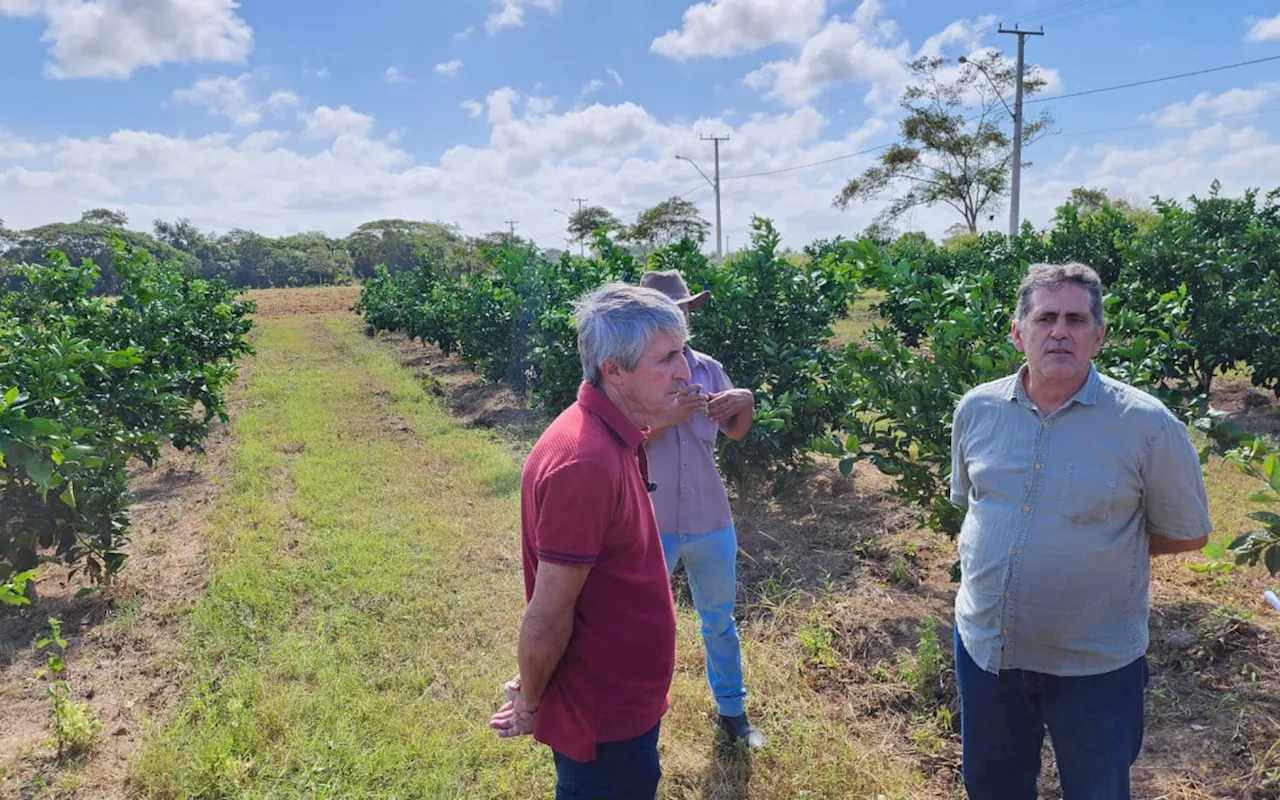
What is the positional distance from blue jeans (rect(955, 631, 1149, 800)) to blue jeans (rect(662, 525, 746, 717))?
0.90 m

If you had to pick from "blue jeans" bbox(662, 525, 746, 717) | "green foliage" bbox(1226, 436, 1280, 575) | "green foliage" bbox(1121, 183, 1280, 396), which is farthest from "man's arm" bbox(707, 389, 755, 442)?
"green foliage" bbox(1121, 183, 1280, 396)

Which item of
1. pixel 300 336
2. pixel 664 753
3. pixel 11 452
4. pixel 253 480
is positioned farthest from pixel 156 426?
pixel 300 336

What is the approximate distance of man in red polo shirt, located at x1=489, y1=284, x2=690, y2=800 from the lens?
1.64m

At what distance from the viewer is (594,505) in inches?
63.1

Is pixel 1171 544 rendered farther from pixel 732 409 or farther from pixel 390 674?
pixel 390 674

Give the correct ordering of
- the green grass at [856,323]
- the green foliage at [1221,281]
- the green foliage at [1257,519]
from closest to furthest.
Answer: the green foliage at [1257,519], the green foliage at [1221,281], the green grass at [856,323]

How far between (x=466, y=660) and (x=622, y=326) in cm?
273

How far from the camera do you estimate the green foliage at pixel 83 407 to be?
3.20 m

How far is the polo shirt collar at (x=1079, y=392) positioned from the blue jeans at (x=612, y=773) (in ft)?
4.29

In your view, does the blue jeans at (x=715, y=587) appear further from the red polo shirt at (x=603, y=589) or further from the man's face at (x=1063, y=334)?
the man's face at (x=1063, y=334)

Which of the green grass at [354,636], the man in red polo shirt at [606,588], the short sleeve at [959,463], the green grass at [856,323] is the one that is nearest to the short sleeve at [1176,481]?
the short sleeve at [959,463]

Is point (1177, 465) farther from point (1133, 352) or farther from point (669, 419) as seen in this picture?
point (1133, 352)

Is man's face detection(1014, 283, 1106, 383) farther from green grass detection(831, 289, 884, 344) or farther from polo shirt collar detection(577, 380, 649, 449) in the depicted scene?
green grass detection(831, 289, 884, 344)

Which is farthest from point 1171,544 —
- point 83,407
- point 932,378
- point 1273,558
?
point 83,407
